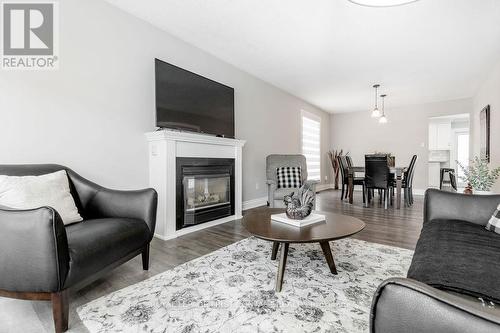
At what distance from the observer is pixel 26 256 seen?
1234 mm

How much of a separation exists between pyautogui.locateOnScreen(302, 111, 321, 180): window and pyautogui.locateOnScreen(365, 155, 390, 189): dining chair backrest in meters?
1.93

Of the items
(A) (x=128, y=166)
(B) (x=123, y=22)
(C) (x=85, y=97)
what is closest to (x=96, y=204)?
(A) (x=128, y=166)

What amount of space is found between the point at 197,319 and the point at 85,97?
2265mm

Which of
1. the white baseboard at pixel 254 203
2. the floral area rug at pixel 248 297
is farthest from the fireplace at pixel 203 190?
the floral area rug at pixel 248 297

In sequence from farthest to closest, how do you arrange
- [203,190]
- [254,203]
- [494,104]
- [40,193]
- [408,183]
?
[408,183]
[254,203]
[494,104]
[203,190]
[40,193]

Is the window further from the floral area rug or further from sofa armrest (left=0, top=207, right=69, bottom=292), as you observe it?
sofa armrest (left=0, top=207, right=69, bottom=292)

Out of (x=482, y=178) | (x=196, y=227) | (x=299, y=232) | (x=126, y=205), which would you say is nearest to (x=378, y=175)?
(x=482, y=178)

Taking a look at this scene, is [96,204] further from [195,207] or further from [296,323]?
[296,323]

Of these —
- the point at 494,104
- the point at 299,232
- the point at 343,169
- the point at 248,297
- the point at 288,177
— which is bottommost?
the point at 248,297

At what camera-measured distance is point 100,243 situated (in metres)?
1.48

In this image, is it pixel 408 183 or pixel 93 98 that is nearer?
pixel 93 98

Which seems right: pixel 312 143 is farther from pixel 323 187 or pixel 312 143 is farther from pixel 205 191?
pixel 205 191

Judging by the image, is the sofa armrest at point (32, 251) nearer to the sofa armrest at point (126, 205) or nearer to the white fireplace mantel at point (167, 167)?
the sofa armrest at point (126, 205)

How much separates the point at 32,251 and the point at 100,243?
12.5 inches
